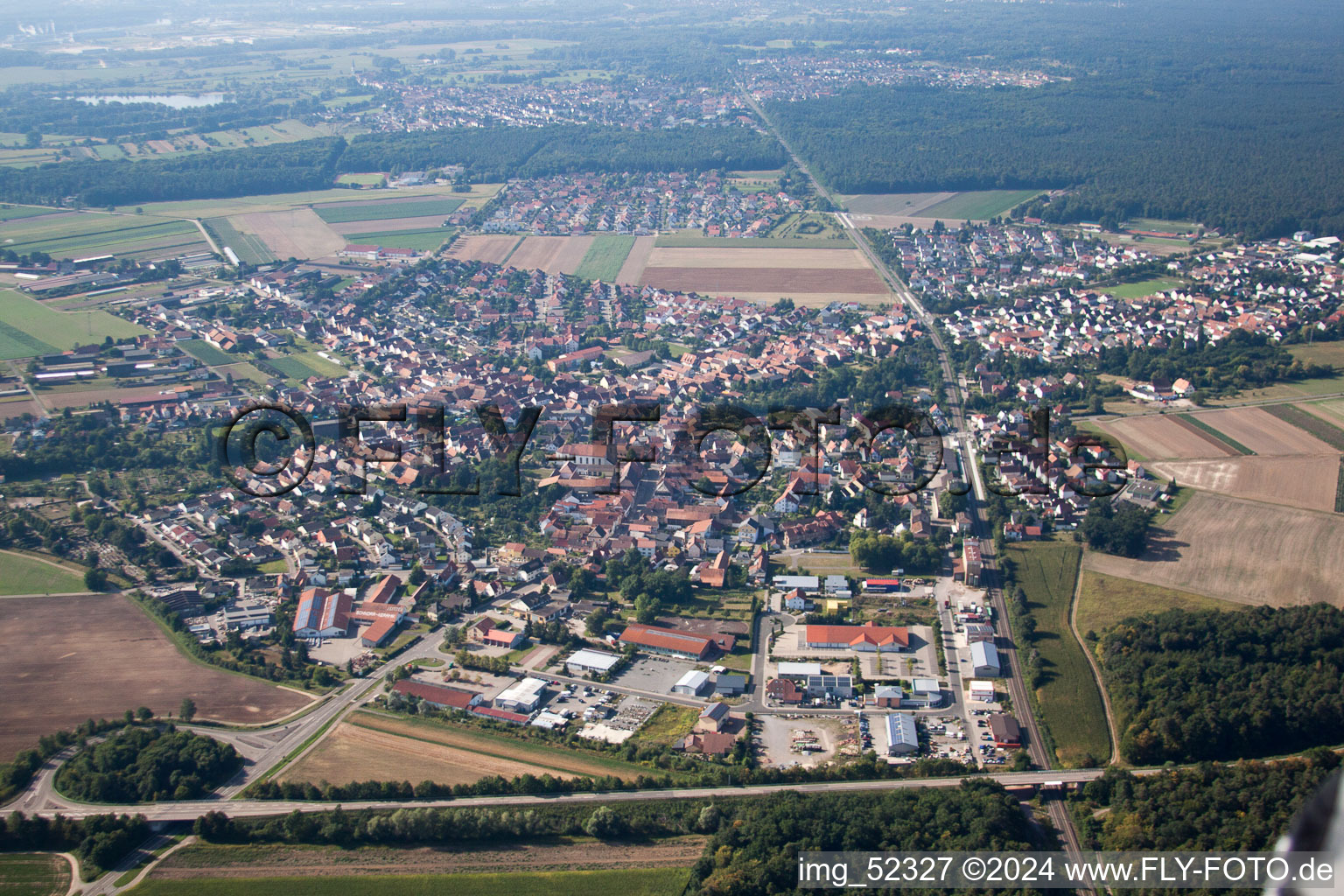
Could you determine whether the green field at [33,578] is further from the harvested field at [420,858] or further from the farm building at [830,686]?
the farm building at [830,686]

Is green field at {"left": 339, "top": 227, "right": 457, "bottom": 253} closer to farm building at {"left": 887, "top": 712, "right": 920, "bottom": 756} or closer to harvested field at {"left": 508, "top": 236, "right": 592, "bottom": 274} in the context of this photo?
harvested field at {"left": 508, "top": 236, "right": 592, "bottom": 274}

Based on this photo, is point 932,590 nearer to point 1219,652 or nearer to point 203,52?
point 1219,652

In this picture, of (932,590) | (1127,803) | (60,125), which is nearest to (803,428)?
(932,590)

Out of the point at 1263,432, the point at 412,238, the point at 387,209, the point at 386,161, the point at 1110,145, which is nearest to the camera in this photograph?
the point at 1263,432

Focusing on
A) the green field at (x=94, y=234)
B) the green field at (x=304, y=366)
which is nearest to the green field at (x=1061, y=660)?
the green field at (x=304, y=366)

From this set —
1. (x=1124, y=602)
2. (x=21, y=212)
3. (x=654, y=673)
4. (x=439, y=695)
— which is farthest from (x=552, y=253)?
(x=1124, y=602)

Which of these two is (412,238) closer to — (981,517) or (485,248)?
(485,248)
